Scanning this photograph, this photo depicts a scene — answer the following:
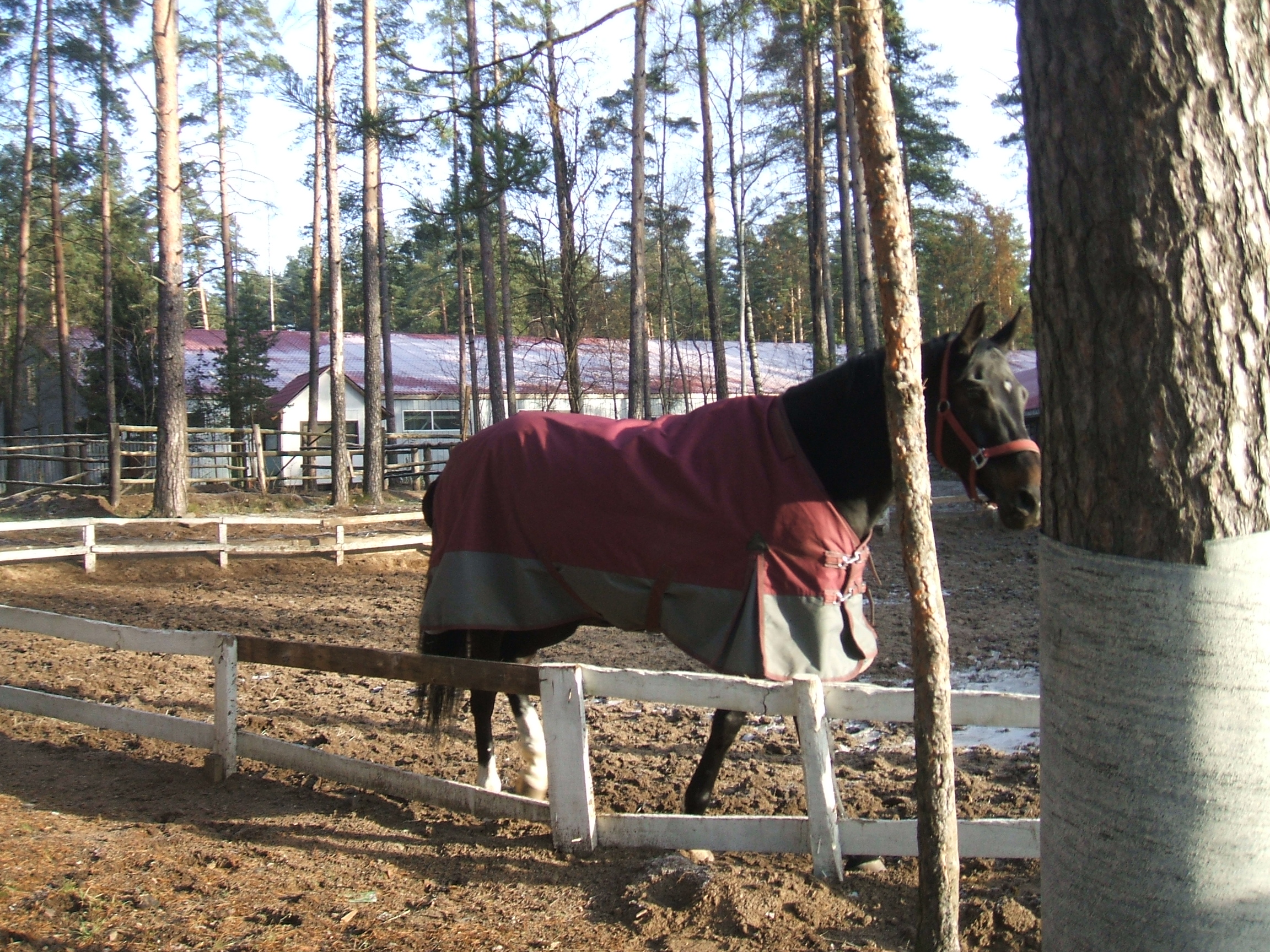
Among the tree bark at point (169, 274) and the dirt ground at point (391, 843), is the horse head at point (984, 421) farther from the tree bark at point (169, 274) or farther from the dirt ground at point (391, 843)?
the tree bark at point (169, 274)

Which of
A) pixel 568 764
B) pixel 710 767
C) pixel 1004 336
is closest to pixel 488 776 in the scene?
pixel 568 764

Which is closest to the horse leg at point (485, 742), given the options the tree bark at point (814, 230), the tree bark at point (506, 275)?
the tree bark at point (814, 230)

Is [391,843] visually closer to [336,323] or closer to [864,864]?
[864,864]

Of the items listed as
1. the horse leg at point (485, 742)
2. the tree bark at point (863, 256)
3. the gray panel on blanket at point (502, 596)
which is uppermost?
the tree bark at point (863, 256)

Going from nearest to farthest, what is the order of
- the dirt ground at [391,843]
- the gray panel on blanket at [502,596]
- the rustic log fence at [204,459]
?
the dirt ground at [391,843], the gray panel on blanket at [502,596], the rustic log fence at [204,459]

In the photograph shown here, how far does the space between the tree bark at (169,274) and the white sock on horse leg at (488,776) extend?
1137 centimetres

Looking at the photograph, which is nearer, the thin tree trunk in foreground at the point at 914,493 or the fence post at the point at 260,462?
the thin tree trunk in foreground at the point at 914,493

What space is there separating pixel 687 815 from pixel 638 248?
13.7m

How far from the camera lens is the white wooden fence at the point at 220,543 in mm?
10320

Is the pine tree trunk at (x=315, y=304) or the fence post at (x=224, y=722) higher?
the pine tree trunk at (x=315, y=304)

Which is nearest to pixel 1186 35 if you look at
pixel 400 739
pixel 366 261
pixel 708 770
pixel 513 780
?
pixel 708 770

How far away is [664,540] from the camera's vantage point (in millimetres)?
3660

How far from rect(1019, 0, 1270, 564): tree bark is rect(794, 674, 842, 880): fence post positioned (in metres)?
1.89

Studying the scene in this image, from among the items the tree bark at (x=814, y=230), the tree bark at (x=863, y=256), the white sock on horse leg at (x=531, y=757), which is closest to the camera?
the white sock on horse leg at (x=531, y=757)
